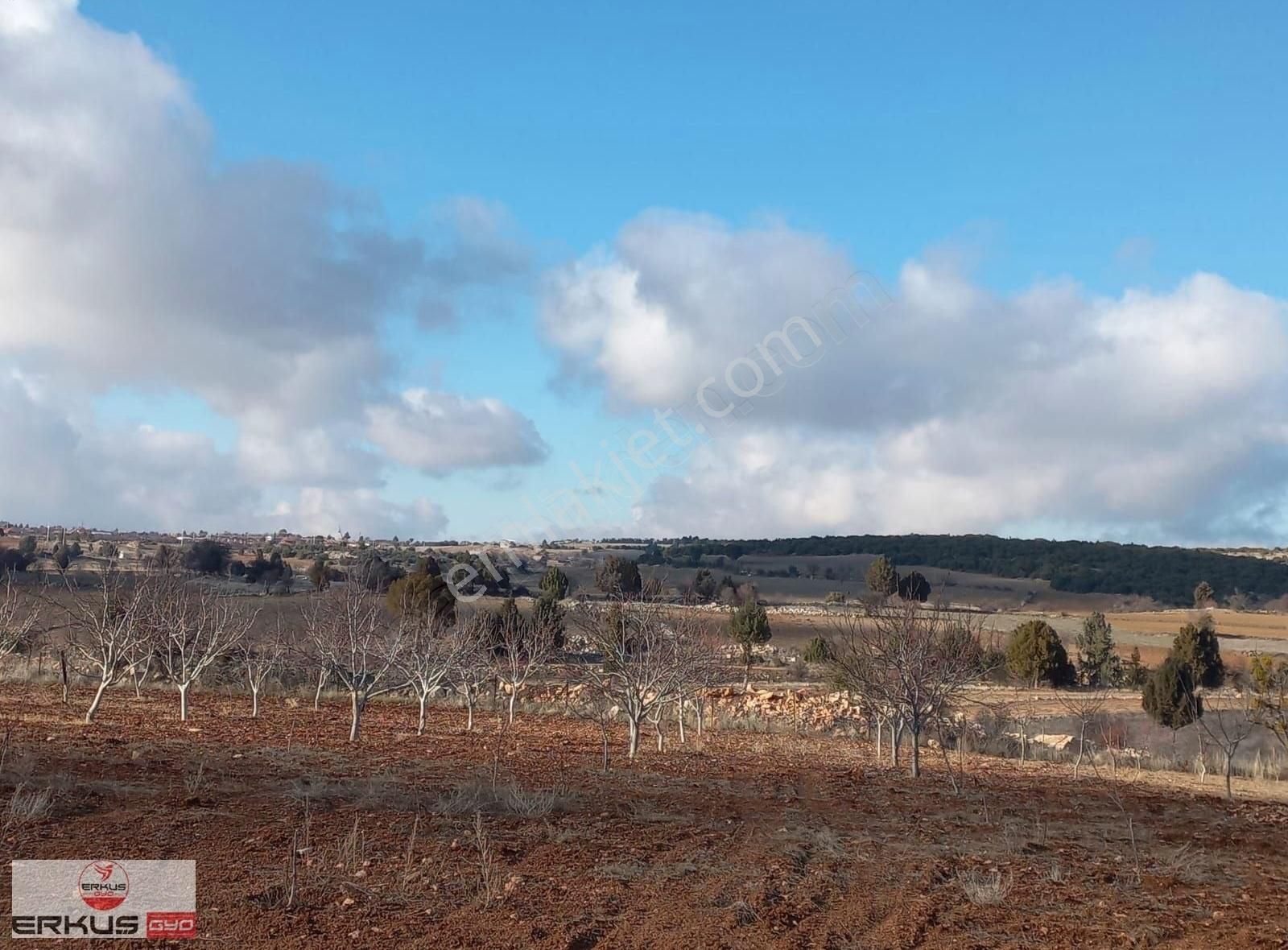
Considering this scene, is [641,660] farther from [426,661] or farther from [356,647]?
[356,647]

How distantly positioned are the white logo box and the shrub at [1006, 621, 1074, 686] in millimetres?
42363

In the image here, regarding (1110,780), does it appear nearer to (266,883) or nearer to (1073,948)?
(1073,948)

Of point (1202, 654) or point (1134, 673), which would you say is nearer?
point (1202, 654)

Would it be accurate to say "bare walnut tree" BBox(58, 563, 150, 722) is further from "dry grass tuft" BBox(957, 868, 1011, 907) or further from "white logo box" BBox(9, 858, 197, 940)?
"dry grass tuft" BBox(957, 868, 1011, 907)

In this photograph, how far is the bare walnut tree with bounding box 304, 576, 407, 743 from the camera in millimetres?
20047

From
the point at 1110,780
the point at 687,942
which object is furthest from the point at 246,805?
the point at 1110,780

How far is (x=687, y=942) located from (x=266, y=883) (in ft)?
11.2

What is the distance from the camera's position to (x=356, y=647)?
2066 centimetres

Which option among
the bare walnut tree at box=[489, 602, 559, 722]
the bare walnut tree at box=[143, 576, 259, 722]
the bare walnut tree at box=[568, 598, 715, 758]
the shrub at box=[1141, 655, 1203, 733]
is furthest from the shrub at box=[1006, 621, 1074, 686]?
the bare walnut tree at box=[143, 576, 259, 722]

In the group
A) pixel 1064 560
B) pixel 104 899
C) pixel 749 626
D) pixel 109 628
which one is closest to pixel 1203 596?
pixel 1064 560

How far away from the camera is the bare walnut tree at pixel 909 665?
57.4 ft

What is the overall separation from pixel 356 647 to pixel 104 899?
45.3 ft

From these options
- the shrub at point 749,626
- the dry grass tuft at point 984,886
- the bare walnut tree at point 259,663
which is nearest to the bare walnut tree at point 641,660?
the bare walnut tree at point 259,663

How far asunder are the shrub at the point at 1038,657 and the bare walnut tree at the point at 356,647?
1154 inches
